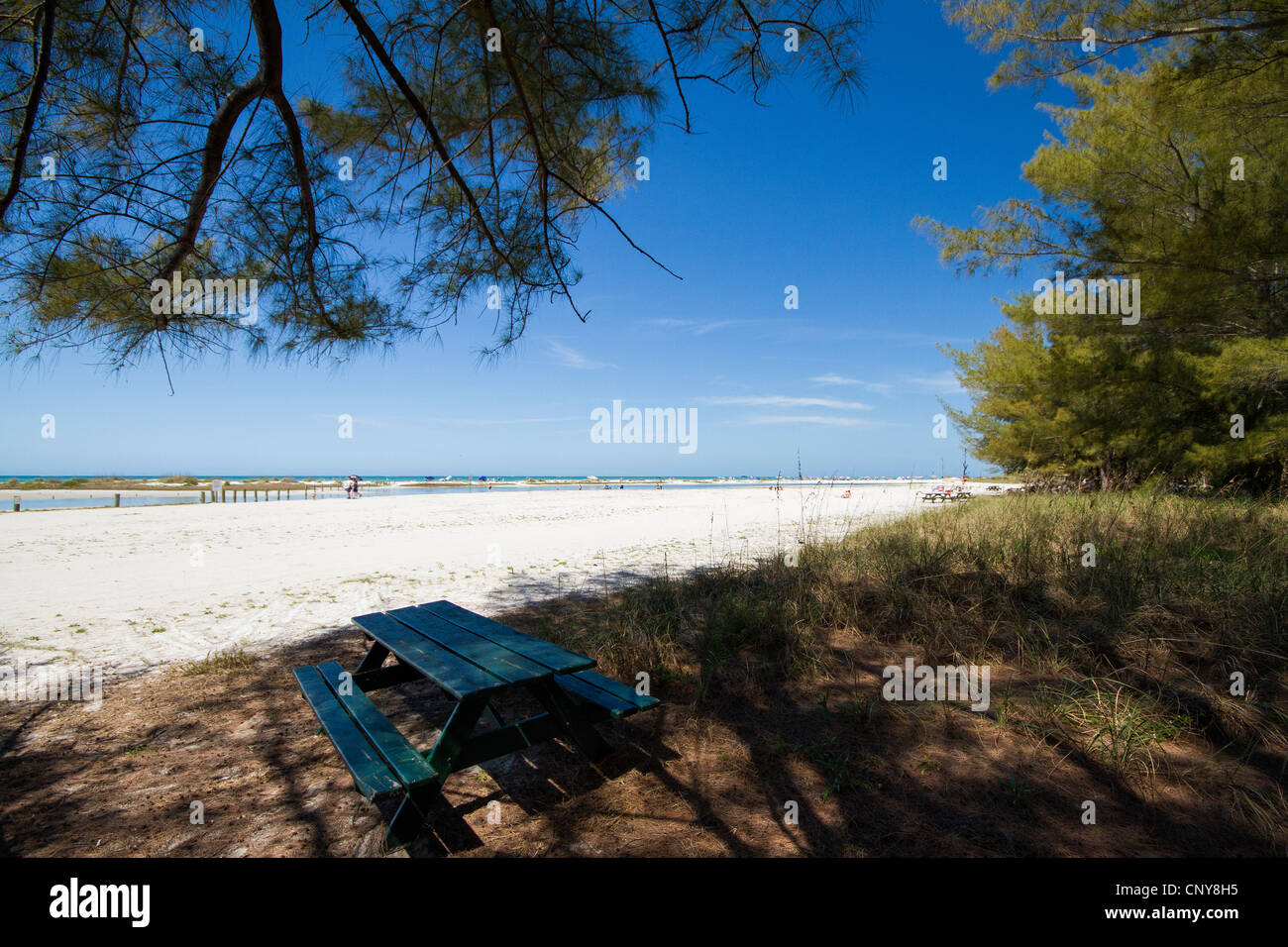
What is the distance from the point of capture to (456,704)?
7.75 ft

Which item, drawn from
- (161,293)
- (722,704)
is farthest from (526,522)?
(722,704)

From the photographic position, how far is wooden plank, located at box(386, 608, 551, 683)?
2318 mm

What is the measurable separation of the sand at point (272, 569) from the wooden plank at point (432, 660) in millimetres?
1922

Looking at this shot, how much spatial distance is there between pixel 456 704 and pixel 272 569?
695 centimetres

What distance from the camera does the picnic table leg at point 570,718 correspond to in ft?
8.02

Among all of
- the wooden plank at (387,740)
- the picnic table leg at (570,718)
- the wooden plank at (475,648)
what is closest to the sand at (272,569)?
the wooden plank at (475,648)

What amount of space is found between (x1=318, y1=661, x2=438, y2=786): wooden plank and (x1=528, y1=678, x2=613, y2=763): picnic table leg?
1.77 ft

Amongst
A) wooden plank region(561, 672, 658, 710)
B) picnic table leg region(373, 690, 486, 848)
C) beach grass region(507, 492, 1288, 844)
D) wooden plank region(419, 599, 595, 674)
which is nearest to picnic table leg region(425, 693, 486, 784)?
picnic table leg region(373, 690, 486, 848)

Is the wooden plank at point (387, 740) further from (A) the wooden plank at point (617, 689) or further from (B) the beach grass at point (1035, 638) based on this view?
(B) the beach grass at point (1035, 638)

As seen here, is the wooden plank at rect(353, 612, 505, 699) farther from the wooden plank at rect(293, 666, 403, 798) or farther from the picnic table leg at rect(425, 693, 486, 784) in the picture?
the wooden plank at rect(293, 666, 403, 798)

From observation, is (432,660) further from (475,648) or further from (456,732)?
(456,732)

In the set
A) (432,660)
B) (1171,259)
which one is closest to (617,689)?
(432,660)

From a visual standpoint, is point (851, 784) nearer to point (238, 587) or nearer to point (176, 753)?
point (176, 753)
